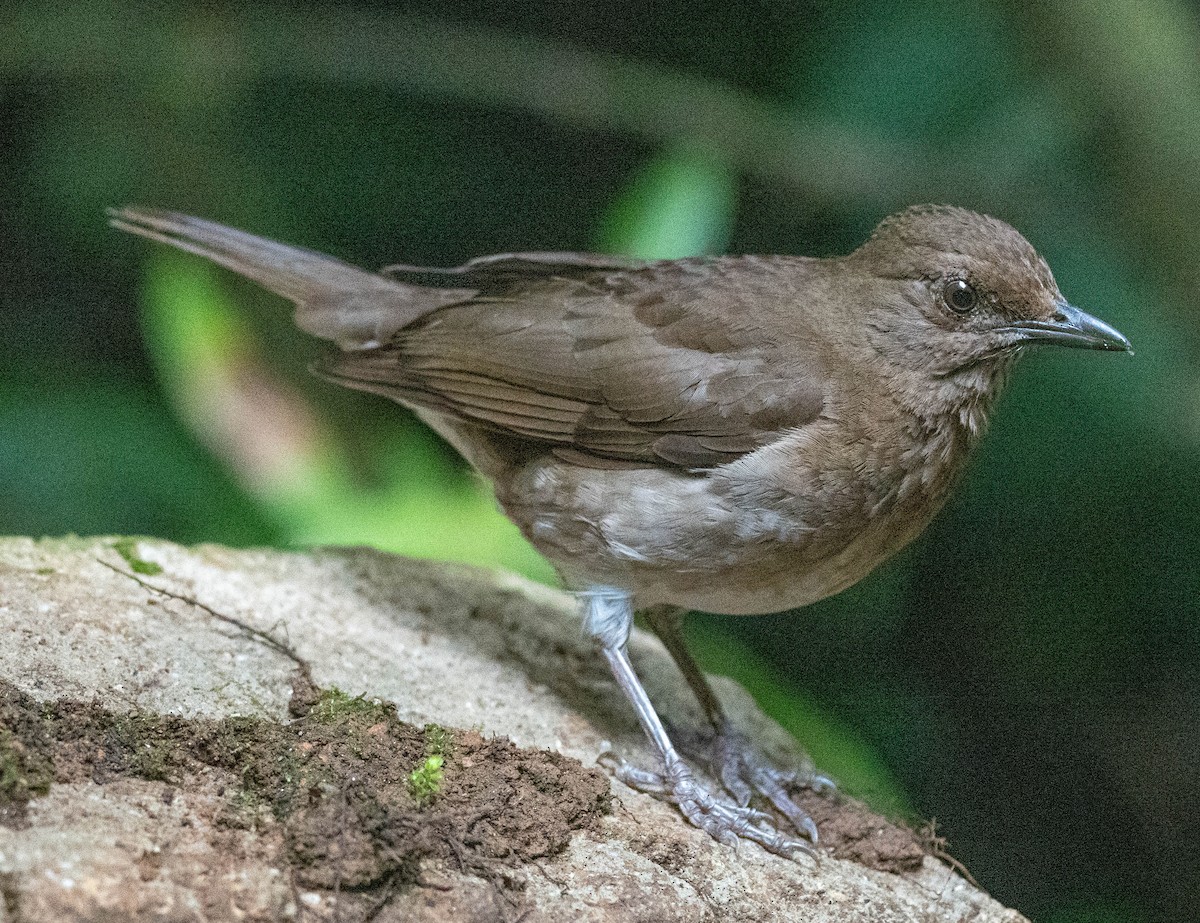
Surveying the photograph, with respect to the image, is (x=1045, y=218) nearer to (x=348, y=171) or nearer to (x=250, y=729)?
(x=348, y=171)

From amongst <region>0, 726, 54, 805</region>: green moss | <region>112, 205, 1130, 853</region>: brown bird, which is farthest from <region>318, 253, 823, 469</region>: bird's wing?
<region>0, 726, 54, 805</region>: green moss

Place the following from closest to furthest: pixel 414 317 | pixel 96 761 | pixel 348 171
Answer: pixel 96 761 < pixel 414 317 < pixel 348 171

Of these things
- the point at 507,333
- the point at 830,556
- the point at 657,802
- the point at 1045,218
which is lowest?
the point at 657,802

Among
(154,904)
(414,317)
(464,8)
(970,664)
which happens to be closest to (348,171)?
(464,8)

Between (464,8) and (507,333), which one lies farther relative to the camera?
(464,8)

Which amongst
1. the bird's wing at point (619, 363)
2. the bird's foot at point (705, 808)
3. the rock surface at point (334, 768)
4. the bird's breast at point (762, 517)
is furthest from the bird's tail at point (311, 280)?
the bird's foot at point (705, 808)

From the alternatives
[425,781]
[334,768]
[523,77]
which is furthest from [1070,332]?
[523,77]

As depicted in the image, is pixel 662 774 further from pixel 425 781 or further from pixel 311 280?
pixel 311 280
